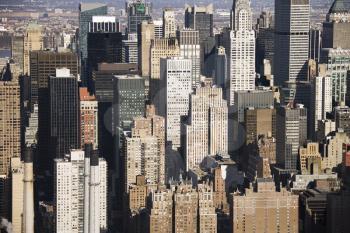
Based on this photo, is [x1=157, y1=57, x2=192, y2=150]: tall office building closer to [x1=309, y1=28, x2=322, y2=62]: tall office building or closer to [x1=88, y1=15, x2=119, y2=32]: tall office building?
[x1=88, y1=15, x2=119, y2=32]: tall office building

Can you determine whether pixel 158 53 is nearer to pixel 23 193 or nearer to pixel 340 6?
pixel 340 6

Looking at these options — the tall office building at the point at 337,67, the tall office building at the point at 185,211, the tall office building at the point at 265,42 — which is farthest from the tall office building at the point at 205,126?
the tall office building at the point at 185,211

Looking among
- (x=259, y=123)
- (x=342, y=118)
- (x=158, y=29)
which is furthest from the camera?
(x=158, y=29)

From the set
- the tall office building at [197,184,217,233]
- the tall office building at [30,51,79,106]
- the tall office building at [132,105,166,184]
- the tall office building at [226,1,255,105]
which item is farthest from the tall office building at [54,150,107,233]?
the tall office building at [226,1,255,105]

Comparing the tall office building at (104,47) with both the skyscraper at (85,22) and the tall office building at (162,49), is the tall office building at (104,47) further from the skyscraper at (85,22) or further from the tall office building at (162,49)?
the tall office building at (162,49)

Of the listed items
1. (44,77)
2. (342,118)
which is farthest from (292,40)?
(44,77)

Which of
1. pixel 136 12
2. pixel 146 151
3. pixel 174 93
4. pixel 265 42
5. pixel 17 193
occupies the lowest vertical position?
pixel 17 193
